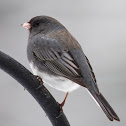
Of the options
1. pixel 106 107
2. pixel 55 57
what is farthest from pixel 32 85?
Result: pixel 55 57

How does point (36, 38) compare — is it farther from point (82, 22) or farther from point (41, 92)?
point (82, 22)

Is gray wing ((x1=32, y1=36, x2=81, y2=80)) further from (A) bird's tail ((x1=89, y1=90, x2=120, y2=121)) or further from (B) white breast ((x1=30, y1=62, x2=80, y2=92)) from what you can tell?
(A) bird's tail ((x1=89, y1=90, x2=120, y2=121))

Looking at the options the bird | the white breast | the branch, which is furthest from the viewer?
the white breast

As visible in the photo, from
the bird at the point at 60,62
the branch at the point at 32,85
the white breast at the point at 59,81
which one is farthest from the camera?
the white breast at the point at 59,81

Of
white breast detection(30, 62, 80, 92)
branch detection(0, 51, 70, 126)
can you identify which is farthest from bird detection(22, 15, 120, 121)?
branch detection(0, 51, 70, 126)

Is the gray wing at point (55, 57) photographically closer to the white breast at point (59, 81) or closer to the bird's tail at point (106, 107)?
the white breast at point (59, 81)

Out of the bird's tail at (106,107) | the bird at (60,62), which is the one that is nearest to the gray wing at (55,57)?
the bird at (60,62)

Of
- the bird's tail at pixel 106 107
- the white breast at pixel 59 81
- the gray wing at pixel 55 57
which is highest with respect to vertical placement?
the gray wing at pixel 55 57
